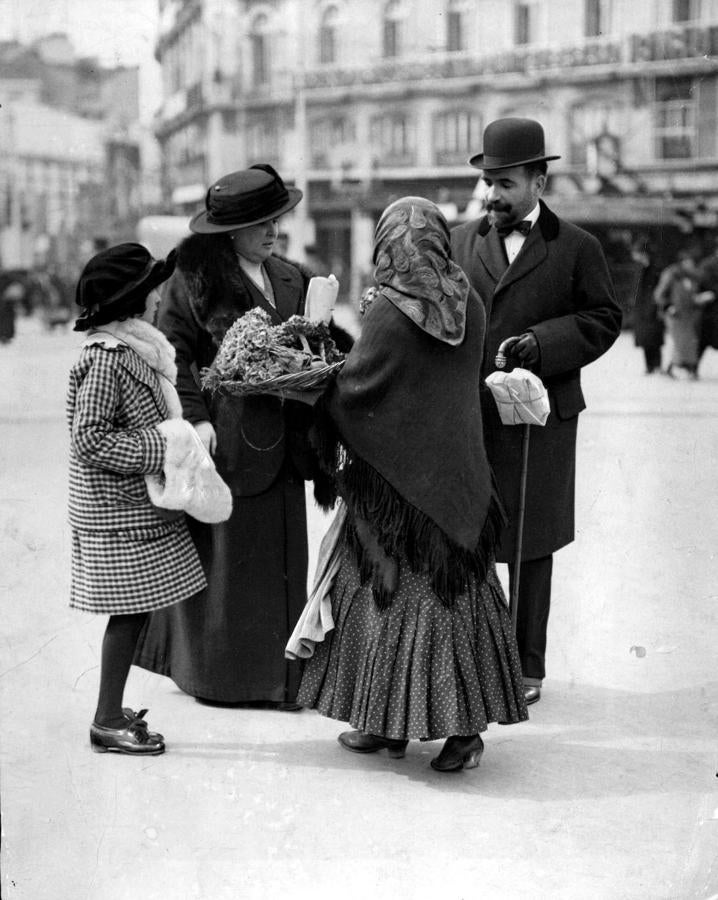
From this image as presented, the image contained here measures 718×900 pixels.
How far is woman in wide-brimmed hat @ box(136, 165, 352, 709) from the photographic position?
4.43 metres

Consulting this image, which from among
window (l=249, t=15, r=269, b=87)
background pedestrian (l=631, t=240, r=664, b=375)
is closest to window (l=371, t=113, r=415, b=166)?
window (l=249, t=15, r=269, b=87)

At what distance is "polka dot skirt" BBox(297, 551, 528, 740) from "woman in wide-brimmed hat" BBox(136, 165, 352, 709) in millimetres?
520

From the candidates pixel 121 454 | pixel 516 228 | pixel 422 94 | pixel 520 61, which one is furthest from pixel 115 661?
pixel 520 61

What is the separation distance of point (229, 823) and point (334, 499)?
1.13 meters

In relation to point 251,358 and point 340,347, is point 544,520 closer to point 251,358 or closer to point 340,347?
point 340,347

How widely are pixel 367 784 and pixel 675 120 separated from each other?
12.9 m

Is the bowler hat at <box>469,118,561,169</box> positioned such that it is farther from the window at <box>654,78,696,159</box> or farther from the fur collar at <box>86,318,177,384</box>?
the window at <box>654,78,696,159</box>

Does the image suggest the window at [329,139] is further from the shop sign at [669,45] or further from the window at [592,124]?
the shop sign at [669,45]

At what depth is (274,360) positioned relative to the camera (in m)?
3.91

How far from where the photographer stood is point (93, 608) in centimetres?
393

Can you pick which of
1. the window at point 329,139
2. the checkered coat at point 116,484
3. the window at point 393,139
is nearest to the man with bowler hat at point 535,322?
the checkered coat at point 116,484

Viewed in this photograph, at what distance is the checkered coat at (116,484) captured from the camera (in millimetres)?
3838

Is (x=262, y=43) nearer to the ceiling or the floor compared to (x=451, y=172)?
nearer to the ceiling

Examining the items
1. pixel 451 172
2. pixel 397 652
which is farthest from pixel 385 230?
pixel 451 172
